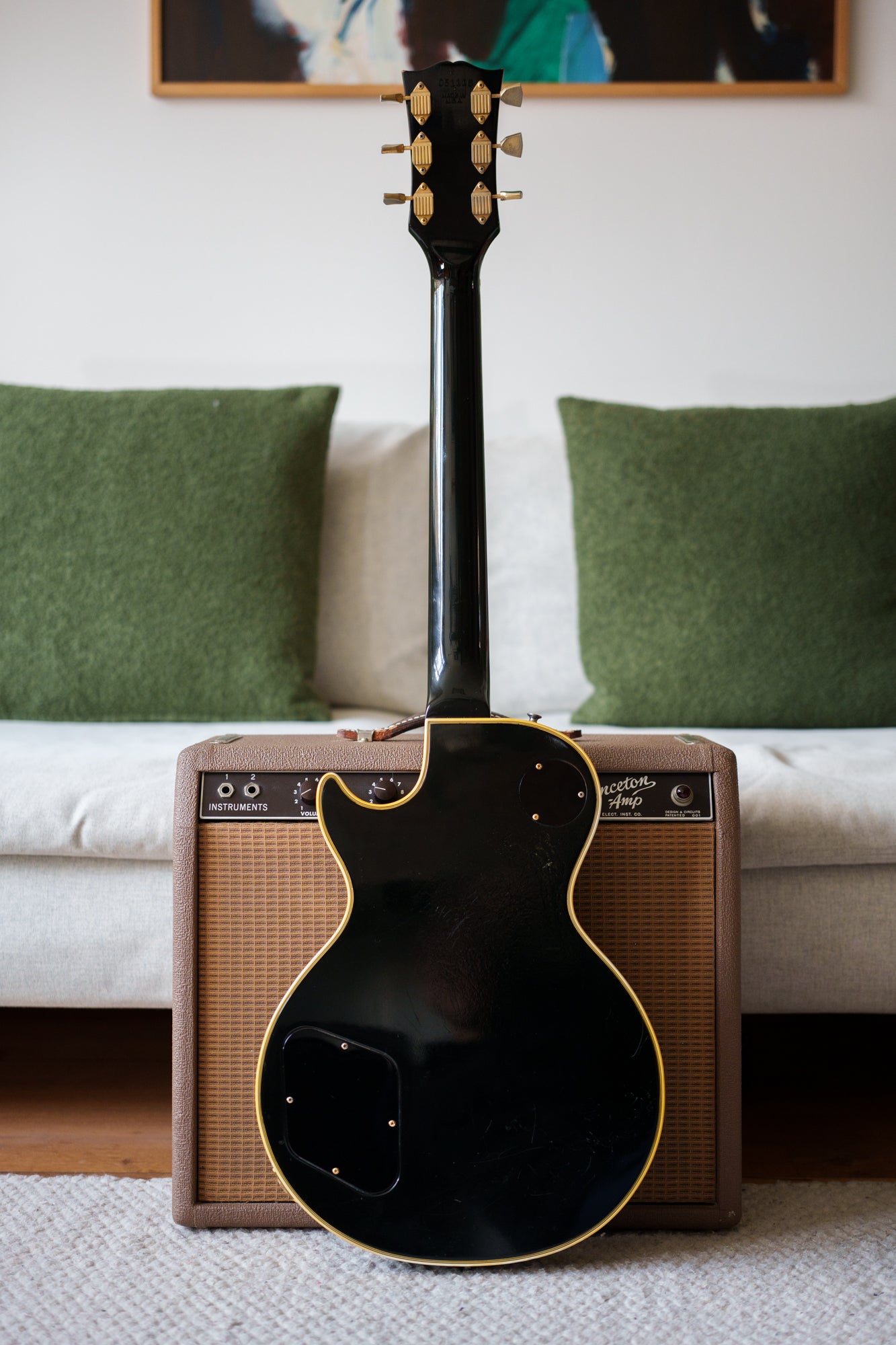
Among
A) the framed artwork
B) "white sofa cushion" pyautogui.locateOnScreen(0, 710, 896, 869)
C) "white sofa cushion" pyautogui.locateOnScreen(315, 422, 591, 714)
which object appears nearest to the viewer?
"white sofa cushion" pyautogui.locateOnScreen(0, 710, 896, 869)

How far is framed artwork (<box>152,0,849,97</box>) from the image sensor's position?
5.52 feet

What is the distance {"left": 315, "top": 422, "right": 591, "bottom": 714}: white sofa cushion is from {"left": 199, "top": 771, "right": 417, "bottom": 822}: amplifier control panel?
62 centimetres

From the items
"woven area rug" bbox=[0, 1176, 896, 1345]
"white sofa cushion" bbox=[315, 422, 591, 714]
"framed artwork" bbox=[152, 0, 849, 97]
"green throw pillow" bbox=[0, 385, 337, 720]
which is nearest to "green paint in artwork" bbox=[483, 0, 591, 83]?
"framed artwork" bbox=[152, 0, 849, 97]

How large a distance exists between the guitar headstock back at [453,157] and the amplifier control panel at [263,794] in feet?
1.51

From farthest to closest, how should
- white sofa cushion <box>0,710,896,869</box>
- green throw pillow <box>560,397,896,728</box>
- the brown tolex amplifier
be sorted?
1. green throw pillow <box>560,397,896,728</box>
2. white sofa cushion <box>0,710,896,869</box>
3. the brown tolex amplifier

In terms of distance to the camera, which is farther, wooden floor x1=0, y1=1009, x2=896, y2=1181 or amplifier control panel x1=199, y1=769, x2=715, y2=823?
wooden floor x1=0, y1=1009, x2=896, y2=1181

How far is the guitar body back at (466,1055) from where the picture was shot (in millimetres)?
760

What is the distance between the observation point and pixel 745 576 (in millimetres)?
1343

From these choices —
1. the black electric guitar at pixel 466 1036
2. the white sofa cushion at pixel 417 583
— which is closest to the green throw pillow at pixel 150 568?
the white sofa cushion at pixel 417 583

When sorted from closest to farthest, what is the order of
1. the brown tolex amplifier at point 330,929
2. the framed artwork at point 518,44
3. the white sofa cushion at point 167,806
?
the brown tolex amplifier at point 330,929
the white sofa cushion at point 167,806
the framed artwork at point 518,44

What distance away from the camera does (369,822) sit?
785mm

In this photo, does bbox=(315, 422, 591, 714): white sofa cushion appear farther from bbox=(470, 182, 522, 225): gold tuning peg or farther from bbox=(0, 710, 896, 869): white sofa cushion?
bbox=(470, 182, 522, 225): gold tuning peg

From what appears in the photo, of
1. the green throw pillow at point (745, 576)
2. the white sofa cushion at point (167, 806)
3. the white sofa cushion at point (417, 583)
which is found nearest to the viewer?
the white sofa cushion at point (167, 806)

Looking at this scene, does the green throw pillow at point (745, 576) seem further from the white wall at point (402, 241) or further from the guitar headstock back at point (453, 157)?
the guitar headstock back at point (453, 157)
